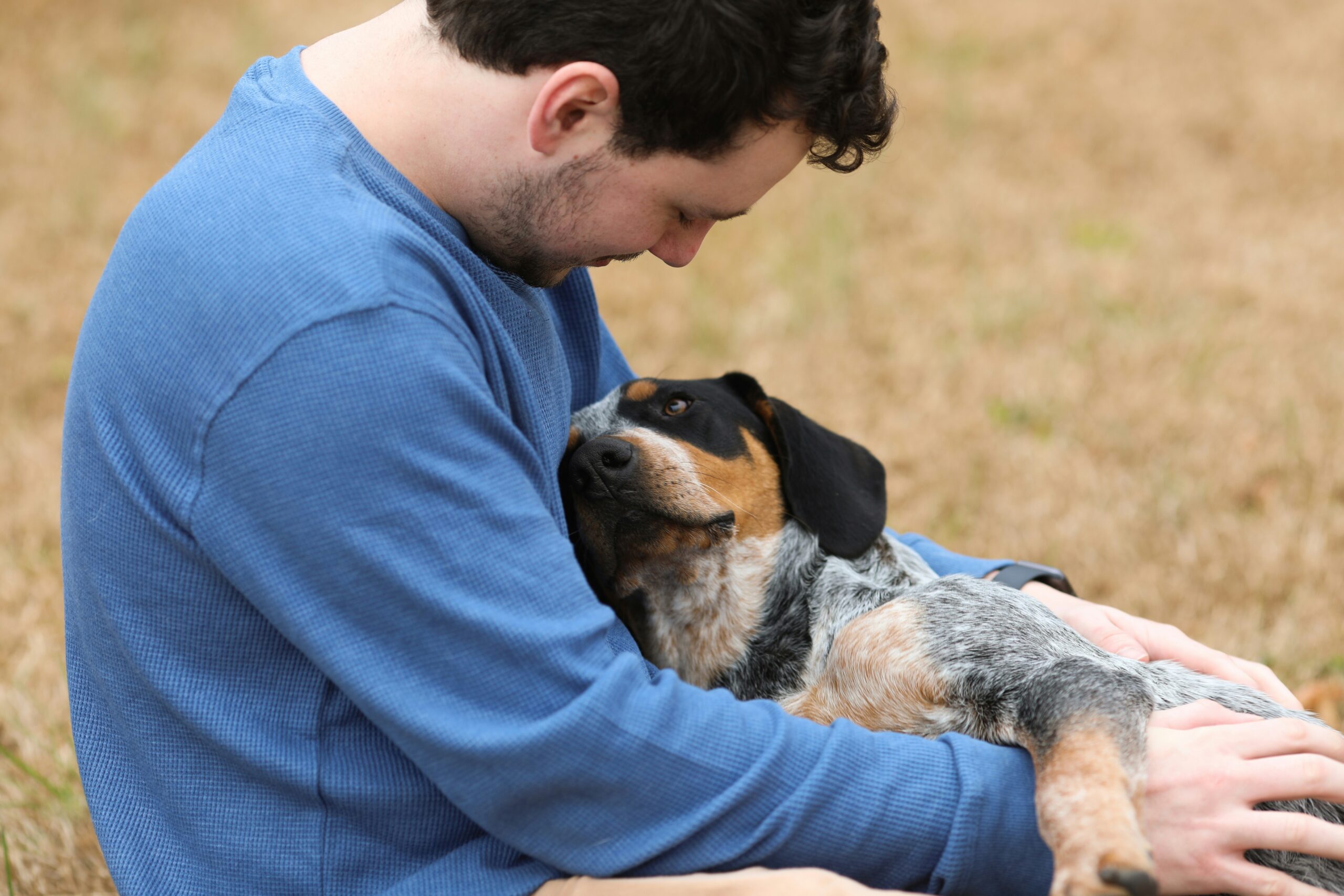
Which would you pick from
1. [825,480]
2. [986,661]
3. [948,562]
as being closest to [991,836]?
[986,661]

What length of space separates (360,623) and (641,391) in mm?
1414

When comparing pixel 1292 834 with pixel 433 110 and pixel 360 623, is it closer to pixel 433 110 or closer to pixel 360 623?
pixel 360 623

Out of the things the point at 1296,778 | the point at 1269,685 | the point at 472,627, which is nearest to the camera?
the point at 472,627

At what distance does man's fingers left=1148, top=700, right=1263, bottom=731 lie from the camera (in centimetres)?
214

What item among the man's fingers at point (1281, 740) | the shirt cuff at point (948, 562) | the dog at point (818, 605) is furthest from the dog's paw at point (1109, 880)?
the shirt cuff at point (948, 562)

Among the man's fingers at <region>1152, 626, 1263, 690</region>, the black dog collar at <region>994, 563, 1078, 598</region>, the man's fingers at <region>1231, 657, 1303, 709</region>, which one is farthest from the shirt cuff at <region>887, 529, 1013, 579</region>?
the man's fingers at <region>1231, 657, 1303, 709</region>

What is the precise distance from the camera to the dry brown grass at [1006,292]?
168 inches

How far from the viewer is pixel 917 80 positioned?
9227 millimetres

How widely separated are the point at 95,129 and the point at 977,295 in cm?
626

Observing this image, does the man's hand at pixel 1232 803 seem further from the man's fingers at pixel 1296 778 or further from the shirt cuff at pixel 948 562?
the shirt cuff at pixel 948 562

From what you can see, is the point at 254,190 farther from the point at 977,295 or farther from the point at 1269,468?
the point at 977,295

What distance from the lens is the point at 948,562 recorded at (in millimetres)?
3182

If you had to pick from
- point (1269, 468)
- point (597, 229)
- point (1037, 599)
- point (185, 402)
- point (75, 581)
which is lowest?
point (1269, 468)

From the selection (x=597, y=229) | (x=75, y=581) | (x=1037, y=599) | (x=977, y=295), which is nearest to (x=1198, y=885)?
(x=1037, y=599)
